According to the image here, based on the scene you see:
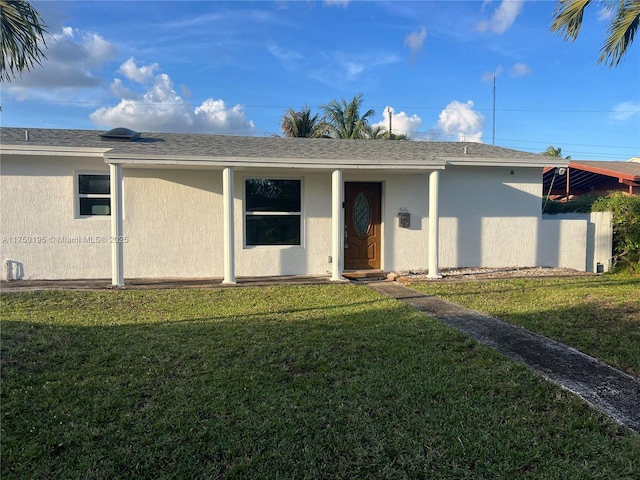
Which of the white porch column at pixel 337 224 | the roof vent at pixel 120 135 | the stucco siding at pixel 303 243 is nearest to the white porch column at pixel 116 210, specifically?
the roof vent at pixel 120 135

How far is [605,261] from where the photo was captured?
1091 cm

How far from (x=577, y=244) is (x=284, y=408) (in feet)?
34.0

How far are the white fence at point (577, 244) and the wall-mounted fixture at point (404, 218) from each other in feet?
11.9

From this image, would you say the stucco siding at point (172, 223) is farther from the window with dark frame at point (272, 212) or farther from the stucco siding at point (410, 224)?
the stucco siding at point (410, 224)

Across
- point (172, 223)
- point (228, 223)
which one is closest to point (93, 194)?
point (172, 223)

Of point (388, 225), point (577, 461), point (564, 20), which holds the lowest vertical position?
point (577, 461)

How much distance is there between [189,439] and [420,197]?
8790 mm

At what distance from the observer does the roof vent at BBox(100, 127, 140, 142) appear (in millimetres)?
10258

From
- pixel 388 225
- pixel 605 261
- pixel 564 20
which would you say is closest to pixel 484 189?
pixel 388 225

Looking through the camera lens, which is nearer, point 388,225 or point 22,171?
point 22,171

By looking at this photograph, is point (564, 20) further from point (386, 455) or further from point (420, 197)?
point (386, 455)

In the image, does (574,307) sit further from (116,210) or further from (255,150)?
(116,210)

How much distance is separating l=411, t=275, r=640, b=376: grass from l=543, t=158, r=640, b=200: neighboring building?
25.4 ft

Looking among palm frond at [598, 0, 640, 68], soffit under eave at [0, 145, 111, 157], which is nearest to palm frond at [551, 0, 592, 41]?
palm frond at [598, 0, 640, 68]
